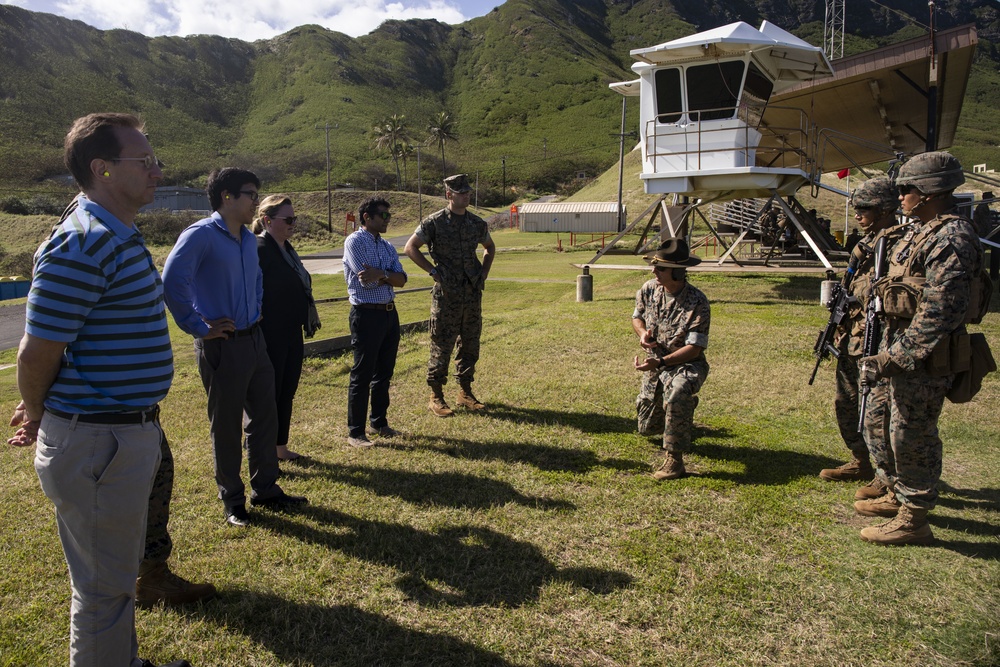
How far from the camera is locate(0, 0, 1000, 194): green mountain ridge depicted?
345 feet

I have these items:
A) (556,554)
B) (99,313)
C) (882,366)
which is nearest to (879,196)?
(882,366)

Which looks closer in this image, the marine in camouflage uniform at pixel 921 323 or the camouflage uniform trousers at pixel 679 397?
the marine in camouflage uniform at pixel 921 323

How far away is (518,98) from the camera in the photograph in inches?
6265

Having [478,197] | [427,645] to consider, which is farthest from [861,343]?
[478,197]

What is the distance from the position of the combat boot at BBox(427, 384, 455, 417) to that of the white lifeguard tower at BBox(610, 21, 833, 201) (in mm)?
9557

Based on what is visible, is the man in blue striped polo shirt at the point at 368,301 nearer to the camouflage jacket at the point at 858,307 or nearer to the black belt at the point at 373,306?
the black belt at the point at 373,306

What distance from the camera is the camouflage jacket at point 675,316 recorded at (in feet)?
15.6

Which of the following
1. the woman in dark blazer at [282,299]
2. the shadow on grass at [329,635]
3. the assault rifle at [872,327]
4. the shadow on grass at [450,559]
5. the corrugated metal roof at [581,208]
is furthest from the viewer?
the corrugated metal roof at [581,208]

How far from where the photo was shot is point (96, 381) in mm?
2318

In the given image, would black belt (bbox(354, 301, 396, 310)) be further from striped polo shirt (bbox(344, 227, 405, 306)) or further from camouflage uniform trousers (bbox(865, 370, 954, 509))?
camouflage uniform trousers (bbox(865, 370, 954, 509))

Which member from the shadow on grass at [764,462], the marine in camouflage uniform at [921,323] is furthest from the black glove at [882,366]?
the shadow on grass at [764,462]

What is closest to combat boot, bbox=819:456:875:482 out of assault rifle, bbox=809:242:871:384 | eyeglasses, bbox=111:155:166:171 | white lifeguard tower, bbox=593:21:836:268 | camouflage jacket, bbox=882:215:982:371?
assault rifle, bbox=809:242:871:384

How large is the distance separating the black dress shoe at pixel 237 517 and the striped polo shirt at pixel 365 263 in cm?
192

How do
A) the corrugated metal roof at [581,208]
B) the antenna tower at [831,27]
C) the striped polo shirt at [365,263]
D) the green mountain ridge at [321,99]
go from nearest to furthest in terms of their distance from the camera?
1. the striped polo shirt at [365,263]
2. the antenna tower at [831,27]
3. the corrugated metal roof at [581,208]
4. the green mountain ridge at [321,99]
